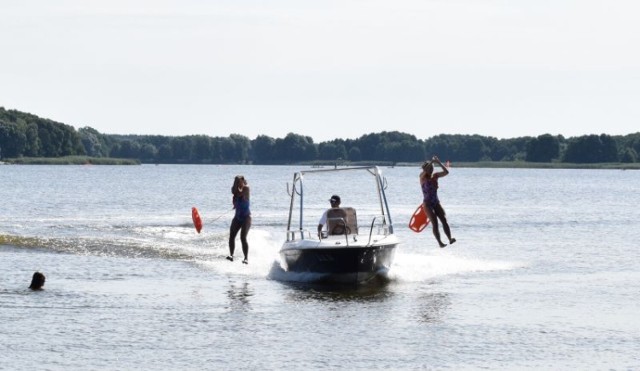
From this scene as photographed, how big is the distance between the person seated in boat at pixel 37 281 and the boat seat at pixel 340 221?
19.7ft

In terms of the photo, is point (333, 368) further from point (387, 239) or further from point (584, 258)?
point (584, 258)

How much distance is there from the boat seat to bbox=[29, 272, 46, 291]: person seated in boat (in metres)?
6.01

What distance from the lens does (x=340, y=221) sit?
85.1 ft

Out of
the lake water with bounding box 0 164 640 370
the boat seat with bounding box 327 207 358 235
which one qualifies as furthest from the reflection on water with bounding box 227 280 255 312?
the boat seat with bounding box 327 207 358 235

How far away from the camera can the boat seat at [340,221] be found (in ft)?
84.7

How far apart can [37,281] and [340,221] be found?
20.9 feet

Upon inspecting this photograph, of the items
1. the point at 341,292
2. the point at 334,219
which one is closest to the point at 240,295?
the point at 341,292

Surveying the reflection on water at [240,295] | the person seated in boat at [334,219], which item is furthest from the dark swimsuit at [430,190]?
the reflection on water at [240,295]

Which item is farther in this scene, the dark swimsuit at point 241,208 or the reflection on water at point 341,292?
the dark swimsuit at point 241,208

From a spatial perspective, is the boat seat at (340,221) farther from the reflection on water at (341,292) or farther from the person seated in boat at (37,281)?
the person seated in boat at (37,281)

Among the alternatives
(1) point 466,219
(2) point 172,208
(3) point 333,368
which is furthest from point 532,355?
(2) point 172,208

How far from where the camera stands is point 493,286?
26609mm

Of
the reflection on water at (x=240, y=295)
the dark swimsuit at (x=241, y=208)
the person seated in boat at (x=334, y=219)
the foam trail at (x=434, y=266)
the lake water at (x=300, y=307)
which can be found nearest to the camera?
the lake water at (x=300, y=307)

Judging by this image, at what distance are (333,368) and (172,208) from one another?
47.5 metres
